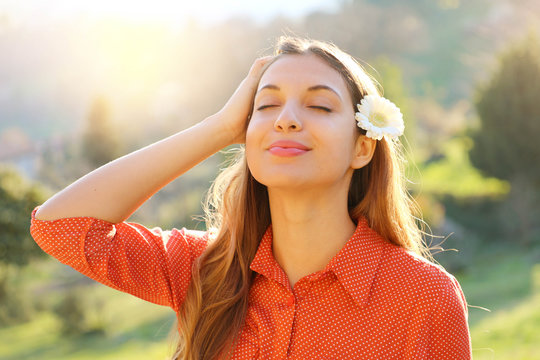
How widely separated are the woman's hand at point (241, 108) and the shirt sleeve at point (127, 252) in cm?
52

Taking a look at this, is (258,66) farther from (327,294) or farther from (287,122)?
(327,294)

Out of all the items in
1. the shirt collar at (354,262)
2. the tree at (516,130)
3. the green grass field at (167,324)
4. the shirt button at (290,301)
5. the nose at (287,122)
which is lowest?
the green grass field at (167,324)

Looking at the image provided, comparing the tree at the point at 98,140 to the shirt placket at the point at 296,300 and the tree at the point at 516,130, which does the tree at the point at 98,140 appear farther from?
the shirt placket at the point at 296,300

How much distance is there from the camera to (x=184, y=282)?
8.52ft

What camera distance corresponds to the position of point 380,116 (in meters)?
2.58

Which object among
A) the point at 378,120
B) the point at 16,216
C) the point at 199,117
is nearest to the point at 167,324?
the point at 16,216

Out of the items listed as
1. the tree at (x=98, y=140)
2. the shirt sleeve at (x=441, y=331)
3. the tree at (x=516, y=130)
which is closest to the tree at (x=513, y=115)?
the tree at (x=516, y=130)

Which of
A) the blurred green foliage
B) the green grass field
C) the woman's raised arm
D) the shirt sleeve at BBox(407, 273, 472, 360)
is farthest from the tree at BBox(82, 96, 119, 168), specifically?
the shirt sleeve at BBox(407, 273, 472, 360)

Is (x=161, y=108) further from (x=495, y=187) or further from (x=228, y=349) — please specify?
(x=228, y=349)

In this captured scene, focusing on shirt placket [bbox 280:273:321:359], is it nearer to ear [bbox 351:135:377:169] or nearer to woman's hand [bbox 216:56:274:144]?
ear [bbox 351:135:377:169]

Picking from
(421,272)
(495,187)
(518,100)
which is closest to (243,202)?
(421,272)

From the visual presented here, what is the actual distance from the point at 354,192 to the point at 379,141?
284 millimetres

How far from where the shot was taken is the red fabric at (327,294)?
2283 mm

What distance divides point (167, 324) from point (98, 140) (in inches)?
596
